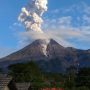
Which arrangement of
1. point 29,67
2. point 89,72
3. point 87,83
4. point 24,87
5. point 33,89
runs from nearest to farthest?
point 24,87
point 33,89
point 87,83
point 89,72
point 29,67

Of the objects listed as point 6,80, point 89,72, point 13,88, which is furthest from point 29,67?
point 6,80

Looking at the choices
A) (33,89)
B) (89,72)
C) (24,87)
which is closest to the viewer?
(24,87)

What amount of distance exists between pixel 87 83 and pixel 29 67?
35.0 m

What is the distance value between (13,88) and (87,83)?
37.2 metres

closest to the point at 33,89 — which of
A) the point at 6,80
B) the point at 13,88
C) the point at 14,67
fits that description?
the point at 13,88

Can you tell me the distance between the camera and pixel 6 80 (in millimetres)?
19938

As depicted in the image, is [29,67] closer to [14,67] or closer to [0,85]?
[14,67]

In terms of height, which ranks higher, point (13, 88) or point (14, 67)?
point (14, 67)

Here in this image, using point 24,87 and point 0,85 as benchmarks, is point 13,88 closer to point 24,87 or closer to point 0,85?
point 24,87

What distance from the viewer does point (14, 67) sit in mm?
101688

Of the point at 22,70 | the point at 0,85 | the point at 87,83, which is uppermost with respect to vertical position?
the point at 22,70

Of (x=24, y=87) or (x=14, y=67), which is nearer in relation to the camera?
(x=24, y=87)

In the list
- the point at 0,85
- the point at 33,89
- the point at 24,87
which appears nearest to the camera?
the point at 0,85

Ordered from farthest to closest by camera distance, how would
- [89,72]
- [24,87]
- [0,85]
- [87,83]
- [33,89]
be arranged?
[89,72] < [87,83] < [33,89] < [24,87] < [0,85]
